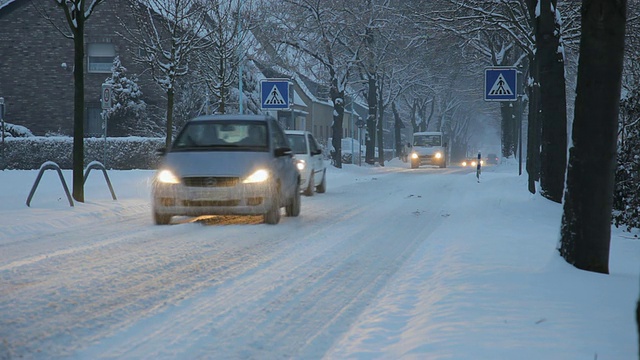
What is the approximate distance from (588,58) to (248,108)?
36.4 m

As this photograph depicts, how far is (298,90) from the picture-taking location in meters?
59.7

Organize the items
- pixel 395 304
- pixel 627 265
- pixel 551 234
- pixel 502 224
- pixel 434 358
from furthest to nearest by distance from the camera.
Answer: pixel 502 224 → pixel 551 234 → pixel 627 265 → pixel 395 304 → pixel 434 358

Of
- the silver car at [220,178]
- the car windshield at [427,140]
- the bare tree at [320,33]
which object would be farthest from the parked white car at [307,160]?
the car windshield at [427,140]

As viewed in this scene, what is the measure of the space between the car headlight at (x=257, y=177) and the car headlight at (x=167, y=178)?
42.0 inches

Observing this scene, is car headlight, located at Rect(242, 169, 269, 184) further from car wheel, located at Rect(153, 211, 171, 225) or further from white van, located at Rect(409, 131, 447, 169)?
Result: white van, located at Rect(409, 131, 447, 169)

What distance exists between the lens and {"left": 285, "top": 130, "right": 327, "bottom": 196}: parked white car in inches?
756

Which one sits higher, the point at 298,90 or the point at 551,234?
the point at 298,90

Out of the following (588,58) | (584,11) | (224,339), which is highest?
(584,11)

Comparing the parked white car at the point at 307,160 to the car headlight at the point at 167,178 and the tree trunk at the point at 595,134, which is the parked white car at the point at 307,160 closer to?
the car headlight at the point at 167,178

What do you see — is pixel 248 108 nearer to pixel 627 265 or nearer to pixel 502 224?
pixel 502 224

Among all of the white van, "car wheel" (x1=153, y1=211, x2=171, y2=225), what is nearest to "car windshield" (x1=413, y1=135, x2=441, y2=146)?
the white van

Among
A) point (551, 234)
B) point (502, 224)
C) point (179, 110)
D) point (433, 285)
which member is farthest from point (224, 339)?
point (179, 110)

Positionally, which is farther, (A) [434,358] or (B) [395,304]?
(B) [395,304]

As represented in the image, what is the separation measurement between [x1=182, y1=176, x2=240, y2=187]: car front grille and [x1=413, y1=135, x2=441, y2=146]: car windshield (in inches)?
1431
